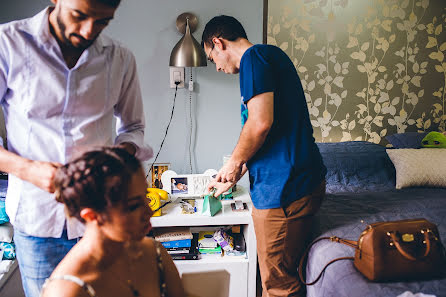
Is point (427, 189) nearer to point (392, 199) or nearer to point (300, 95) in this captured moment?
point (392, 199)

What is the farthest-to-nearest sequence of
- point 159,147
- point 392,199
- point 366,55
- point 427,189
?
point 366,55, point 159,147, point 427,189, point 392,199

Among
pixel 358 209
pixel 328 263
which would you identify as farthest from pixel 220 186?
pixel 358 209

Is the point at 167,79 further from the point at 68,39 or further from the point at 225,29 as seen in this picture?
the point at 68,39

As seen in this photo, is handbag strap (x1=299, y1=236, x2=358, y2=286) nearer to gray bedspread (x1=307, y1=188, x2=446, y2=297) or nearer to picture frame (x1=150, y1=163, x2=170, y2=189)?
gray bedspread (x1=307, y1=188, x2=446, y2=297)

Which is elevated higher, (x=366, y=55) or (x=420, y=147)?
(x=366, y=55)

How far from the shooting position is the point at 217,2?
2.10 metres

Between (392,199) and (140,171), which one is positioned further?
(392,199)

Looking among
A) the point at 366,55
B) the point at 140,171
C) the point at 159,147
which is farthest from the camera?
the point at 366,55

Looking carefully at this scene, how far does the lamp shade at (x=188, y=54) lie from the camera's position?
1.87 metres

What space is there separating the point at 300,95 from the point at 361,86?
1296 mm

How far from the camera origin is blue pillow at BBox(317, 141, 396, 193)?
7.04ft

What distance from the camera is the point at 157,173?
2.20 metres

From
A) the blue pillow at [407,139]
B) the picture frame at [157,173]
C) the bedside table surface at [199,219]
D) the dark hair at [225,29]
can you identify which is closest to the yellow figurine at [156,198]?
the bedside table surface at [199,219]

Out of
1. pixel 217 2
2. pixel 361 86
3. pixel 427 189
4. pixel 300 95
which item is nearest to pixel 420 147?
pixel 427 189
